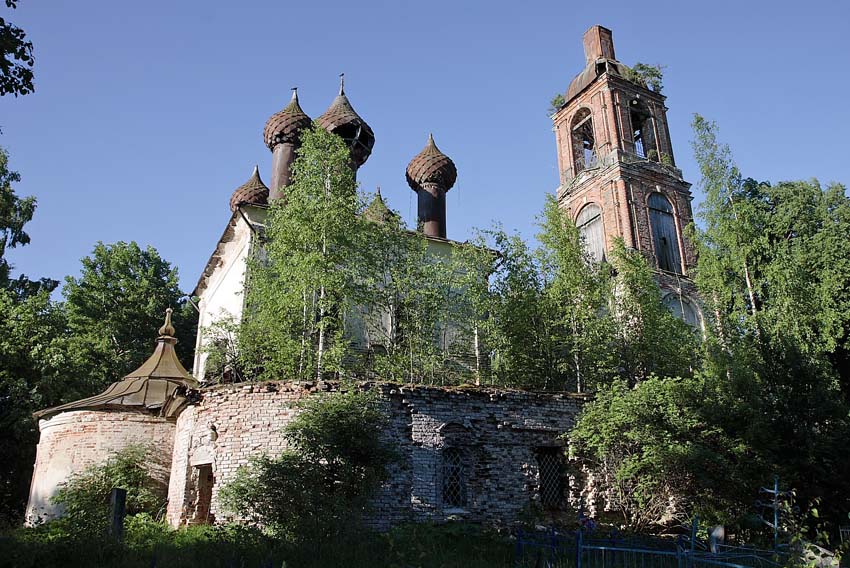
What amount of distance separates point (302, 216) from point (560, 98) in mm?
18785

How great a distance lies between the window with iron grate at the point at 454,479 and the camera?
1229cm

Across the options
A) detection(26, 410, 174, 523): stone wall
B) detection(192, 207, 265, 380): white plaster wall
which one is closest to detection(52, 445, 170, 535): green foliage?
detection(26, 410, 174, 523): stone wall

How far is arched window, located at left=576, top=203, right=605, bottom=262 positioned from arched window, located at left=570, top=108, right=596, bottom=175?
2.32 metres

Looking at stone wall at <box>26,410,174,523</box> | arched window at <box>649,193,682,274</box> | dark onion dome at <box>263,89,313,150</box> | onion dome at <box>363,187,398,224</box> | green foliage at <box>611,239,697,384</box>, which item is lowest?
stone wall at <box>26,410,174,523</box>

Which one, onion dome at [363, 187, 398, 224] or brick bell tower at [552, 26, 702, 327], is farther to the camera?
brick bell tower at [552, 26, 702, 327]

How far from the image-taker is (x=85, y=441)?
49.4 feet

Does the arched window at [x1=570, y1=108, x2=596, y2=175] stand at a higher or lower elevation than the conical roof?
higher

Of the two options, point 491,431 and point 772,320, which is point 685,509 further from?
point 772,320

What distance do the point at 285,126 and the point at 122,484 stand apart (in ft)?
39.7

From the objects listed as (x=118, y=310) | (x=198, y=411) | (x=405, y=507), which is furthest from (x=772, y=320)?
(x=118, y=310)

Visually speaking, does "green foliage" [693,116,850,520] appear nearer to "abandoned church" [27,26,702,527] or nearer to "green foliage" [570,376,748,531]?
"green foliage" [570,376,748,531]

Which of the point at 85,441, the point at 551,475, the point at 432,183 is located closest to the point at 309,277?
the point at 85,441

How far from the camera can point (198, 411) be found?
13.0 m

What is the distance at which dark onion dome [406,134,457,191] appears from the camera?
24031mm
